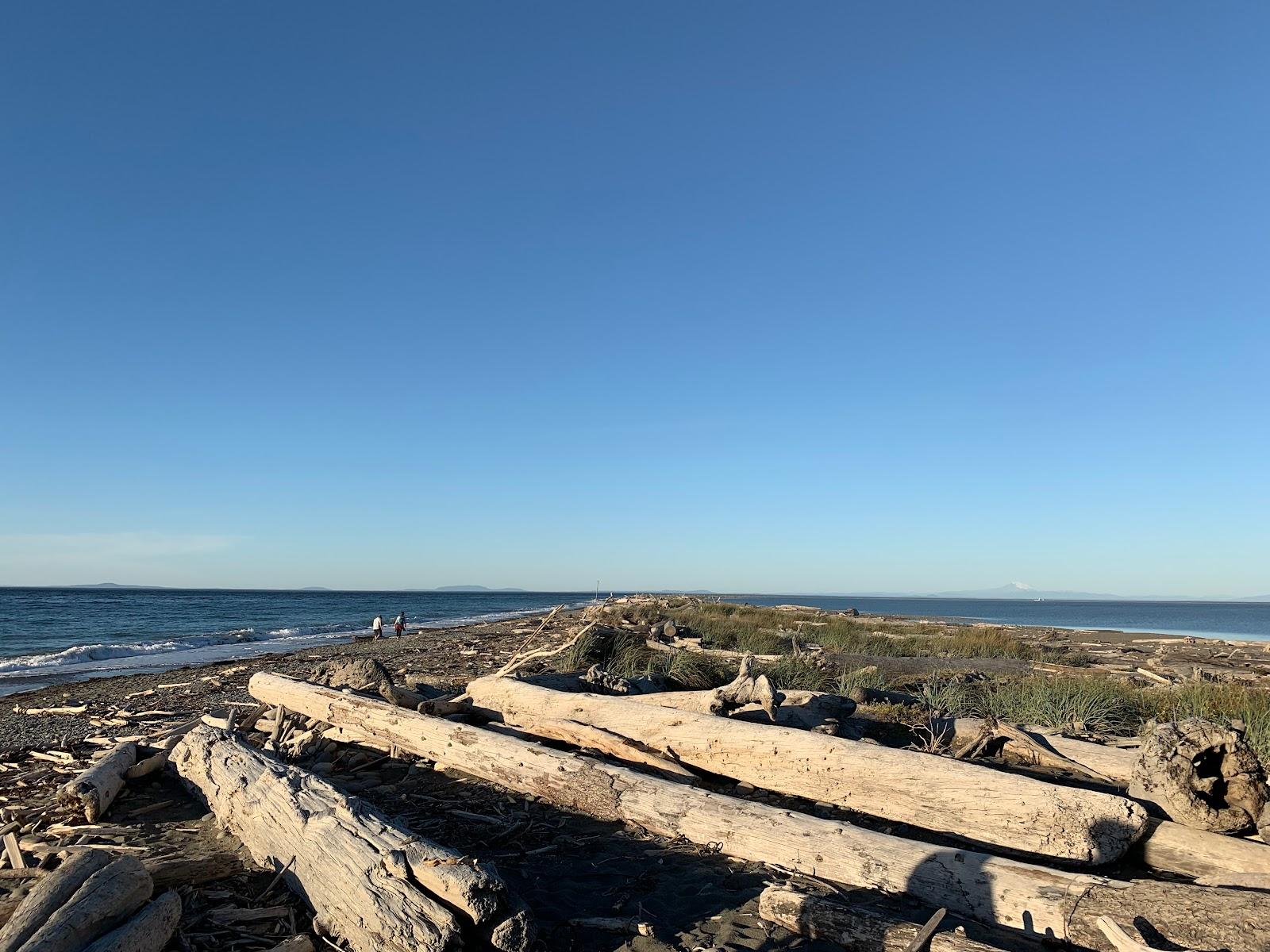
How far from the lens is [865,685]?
10.5 metres

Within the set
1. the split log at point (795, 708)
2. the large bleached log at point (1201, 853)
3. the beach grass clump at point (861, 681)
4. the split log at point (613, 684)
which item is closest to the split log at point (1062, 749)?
the split log at point (795, 708)

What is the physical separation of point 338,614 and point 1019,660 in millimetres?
45264

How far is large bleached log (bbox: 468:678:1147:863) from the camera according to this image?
172 inches

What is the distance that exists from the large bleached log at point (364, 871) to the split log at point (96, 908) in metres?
0.83

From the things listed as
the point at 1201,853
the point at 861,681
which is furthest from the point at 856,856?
the point at 861,681

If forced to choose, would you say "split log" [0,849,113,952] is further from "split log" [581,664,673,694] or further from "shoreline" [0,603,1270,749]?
"shoreline" [0,603,1270,749]

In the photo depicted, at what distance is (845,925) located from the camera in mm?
3613

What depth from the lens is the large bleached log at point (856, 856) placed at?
3.32 m

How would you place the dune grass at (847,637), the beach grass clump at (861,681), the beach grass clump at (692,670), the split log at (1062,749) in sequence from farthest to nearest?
the dune grass at (847,637) → the beach grass clump at (692,670) → the beach grass clump at (861,681) → the split log at (1062,749)

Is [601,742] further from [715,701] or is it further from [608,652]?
[608,652]

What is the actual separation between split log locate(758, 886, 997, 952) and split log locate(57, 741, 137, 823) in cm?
524

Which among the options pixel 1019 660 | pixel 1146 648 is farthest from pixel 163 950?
pixel 1146 648

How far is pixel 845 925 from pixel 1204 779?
2.66 m

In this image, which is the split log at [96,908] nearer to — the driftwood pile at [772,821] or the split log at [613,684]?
the driftwood pile at [772,821]
